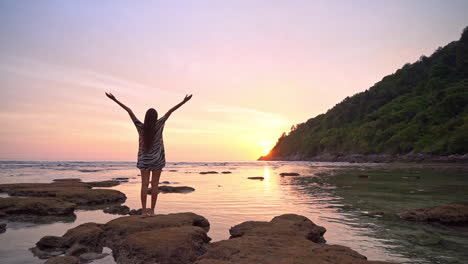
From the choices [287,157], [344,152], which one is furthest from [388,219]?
[287,157]

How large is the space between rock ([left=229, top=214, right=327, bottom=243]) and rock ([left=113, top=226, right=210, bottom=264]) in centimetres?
126

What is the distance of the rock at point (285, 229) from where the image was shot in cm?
703

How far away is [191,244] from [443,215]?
26.0ft

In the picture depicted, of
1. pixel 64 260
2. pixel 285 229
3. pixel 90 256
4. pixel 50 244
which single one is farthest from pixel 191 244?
pixel 50 244

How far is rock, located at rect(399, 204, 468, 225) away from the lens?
30.8ft

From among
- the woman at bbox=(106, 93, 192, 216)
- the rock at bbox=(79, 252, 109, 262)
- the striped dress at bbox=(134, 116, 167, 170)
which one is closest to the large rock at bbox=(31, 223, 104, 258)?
the rock at bbox=(79, 252, 109, 262)

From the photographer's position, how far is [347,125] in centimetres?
12975

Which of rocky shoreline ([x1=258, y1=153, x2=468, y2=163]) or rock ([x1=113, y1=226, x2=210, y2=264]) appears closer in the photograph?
rock ([x1=113, y1=226, x2=210, y2=264])

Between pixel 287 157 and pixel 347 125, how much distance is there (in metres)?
57.1

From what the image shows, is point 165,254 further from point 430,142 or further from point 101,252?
point 430,142

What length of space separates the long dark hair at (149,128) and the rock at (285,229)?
3.14 metres

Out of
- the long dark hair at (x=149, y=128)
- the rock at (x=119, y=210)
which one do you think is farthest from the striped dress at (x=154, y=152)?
the rock at (x=119, y=210)

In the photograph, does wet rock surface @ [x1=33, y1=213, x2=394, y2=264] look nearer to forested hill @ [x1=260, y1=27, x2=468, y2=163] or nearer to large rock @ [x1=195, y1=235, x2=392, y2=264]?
large rock @ [x1=195, y1=235, x2=392, y2=264]

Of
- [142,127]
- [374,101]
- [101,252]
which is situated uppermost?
[374,101]
